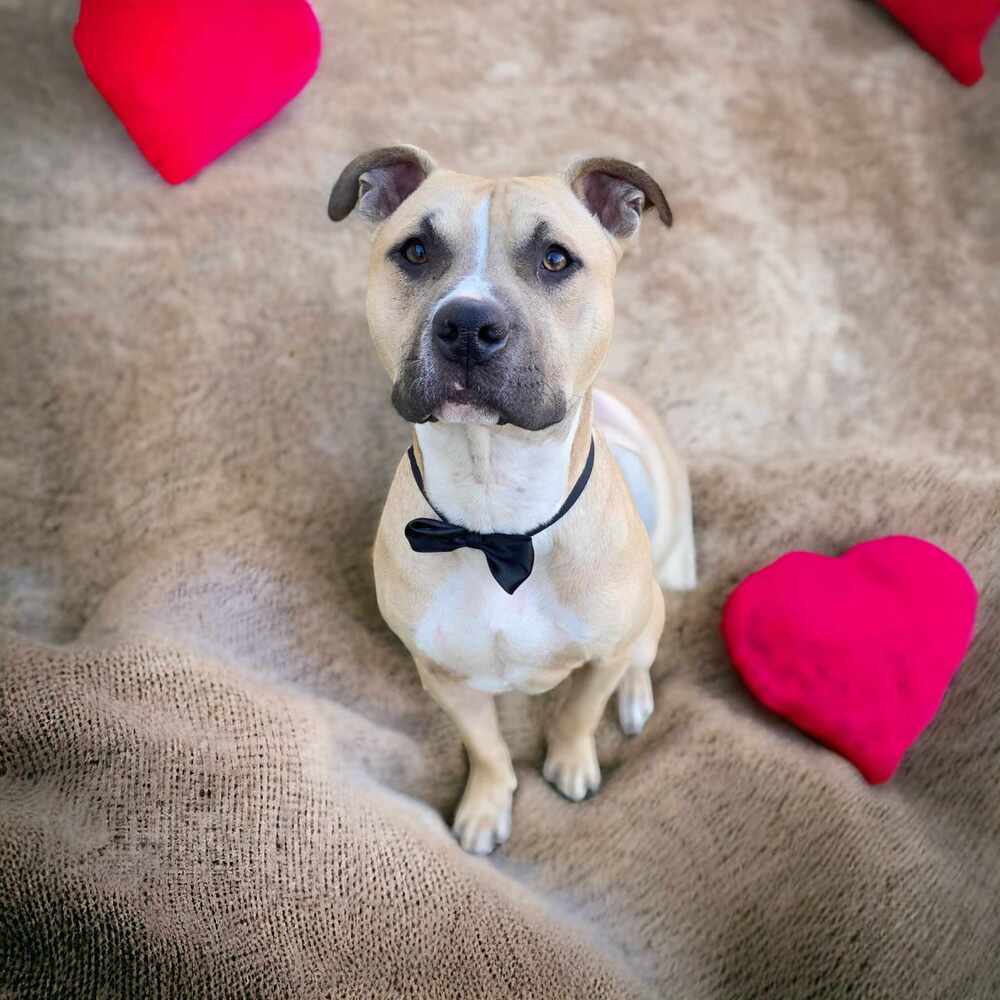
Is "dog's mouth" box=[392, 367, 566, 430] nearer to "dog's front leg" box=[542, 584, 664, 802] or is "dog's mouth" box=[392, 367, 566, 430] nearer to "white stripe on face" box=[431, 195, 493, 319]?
"white stripe on face" box=[431, 195, 493, 319]

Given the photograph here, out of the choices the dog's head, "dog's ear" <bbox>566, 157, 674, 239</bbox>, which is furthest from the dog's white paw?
"dog's ear" <bbox>566, 157, 674, 239</bbox>

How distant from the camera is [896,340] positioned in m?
3.07

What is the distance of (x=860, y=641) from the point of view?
7.39 ft

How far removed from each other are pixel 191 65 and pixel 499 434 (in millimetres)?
1710

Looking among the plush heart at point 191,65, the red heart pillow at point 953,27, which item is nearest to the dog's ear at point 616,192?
the plush heart at point 191,65

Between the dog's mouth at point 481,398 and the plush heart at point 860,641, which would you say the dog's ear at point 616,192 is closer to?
the dog's mouth at point 481,398

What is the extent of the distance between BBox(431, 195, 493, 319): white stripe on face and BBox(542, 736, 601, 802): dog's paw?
1219 mm

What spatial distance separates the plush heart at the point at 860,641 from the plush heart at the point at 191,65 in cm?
205

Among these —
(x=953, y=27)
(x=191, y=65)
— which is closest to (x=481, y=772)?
(x=191, y=65)

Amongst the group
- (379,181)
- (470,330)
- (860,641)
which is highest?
(470,330)

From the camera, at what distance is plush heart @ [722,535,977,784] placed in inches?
87.4

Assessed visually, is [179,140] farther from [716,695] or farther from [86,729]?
[716,695]

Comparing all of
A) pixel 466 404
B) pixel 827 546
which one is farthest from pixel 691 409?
pixel 466 404

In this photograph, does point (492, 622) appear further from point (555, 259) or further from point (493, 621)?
point (555, 259)
